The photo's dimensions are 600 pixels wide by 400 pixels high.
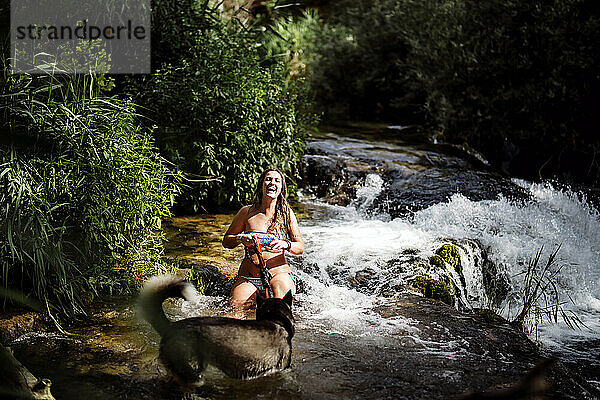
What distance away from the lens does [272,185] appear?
16.0ft

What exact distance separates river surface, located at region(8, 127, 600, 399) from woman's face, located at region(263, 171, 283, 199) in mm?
1049

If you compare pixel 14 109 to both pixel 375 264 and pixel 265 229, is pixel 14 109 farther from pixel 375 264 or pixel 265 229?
pixel 375 264

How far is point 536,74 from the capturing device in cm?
1134

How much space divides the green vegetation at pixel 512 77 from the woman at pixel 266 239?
5.24 metres

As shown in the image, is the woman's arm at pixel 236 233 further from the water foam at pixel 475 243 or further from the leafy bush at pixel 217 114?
the leafy bush at pixel 217 114

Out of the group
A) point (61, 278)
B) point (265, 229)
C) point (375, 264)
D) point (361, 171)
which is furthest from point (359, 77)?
point (61, 278)

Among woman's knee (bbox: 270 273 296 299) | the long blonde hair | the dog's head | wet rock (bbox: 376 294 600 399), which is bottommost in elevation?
wet rock (bbox: 376 294 600 399)

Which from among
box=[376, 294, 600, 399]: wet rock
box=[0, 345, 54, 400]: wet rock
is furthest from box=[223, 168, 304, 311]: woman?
box=[0, 345, 54, 400]: wet rock

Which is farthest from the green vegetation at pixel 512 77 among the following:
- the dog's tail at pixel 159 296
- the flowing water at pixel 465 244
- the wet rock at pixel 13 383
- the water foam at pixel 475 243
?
the wet rock at pixel 13 383

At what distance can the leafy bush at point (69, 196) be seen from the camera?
4.13m

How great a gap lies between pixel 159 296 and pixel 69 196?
1747 millimetres

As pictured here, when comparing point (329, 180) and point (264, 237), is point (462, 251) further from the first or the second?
point (329, 180)

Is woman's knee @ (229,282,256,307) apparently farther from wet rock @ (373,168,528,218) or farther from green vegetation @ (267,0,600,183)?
green vegetation @ (267,0,600,183)

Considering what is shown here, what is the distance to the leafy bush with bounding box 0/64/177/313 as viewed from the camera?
413 centimetres
